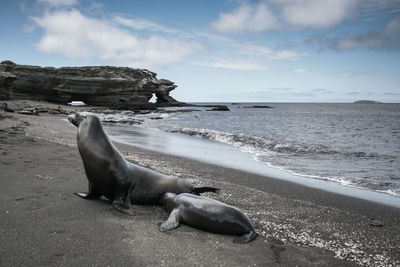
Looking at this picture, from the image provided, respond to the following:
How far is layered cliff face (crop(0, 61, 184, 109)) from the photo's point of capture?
41844 mm

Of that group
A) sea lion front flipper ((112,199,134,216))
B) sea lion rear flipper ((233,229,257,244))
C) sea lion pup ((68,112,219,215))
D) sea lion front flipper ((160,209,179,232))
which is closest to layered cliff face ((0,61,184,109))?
sea lion pup ((68,112,219,215))

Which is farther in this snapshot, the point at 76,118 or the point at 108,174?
the point at 76,118

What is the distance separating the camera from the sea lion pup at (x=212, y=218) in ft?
12.3

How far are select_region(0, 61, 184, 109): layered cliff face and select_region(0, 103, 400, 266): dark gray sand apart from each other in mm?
39819

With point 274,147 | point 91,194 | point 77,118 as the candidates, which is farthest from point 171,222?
point 274,147

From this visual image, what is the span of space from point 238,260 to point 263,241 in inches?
24.8

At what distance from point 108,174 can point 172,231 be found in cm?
138

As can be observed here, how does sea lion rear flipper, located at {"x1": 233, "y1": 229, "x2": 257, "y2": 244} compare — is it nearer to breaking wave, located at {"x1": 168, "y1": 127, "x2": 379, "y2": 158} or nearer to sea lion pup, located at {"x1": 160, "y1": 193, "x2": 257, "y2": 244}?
sea lion pup, located at {"x1": 160, "y1": 193, "x2": 257, "y2": 244}

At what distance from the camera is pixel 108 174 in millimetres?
4488

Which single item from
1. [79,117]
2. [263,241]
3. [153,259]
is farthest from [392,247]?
[79,117]

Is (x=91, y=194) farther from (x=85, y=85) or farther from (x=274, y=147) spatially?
(x=85, y=85)

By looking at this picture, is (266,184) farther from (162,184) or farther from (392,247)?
(392,247)

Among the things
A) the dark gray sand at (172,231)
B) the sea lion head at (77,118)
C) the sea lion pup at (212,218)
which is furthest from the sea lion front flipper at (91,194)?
the sea lion pup at (212,218)

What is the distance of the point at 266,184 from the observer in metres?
6.49
